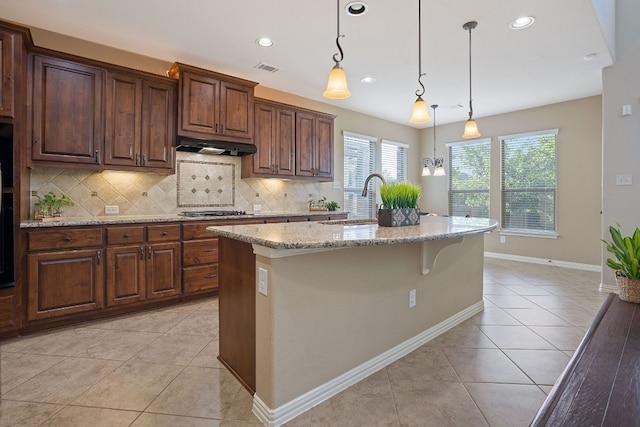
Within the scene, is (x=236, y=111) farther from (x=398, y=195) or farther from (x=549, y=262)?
(x=549, y=262)

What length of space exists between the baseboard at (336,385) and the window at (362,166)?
335cm

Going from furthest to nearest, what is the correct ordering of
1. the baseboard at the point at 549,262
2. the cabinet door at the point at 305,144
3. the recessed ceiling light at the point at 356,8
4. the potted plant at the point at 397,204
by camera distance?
the baseboard at the point at 549,262 < the cabinet door at the point at 305,144 < the recessed ceiling light at the point at 356,8 < the potted plant at the point at 397,204

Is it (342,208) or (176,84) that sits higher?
(176,84)

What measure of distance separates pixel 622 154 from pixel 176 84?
17.1ft

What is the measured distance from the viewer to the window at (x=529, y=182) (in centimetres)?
532

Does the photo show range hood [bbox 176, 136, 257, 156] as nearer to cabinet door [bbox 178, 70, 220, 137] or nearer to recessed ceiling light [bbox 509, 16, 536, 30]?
cabinet door [bbox 178, 70, 220, 137]

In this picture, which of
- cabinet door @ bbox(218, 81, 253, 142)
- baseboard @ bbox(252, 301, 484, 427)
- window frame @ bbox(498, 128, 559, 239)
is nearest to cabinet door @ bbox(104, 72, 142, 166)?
cabinet door @ bbox(218, 81, 253, 142)

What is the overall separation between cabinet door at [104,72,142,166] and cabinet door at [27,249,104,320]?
0.98m

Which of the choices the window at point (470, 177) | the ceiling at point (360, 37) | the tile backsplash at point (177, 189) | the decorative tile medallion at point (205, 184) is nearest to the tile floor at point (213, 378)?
the tile backsplash at point (177, 189)

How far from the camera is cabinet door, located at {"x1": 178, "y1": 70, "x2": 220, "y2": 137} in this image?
3432mm

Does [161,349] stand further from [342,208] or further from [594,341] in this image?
[342,208]

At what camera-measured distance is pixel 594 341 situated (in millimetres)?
1120

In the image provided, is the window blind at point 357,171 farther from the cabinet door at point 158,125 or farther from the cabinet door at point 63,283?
the cabinet door at point 63,283

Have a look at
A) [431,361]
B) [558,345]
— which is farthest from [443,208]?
[431,361]
